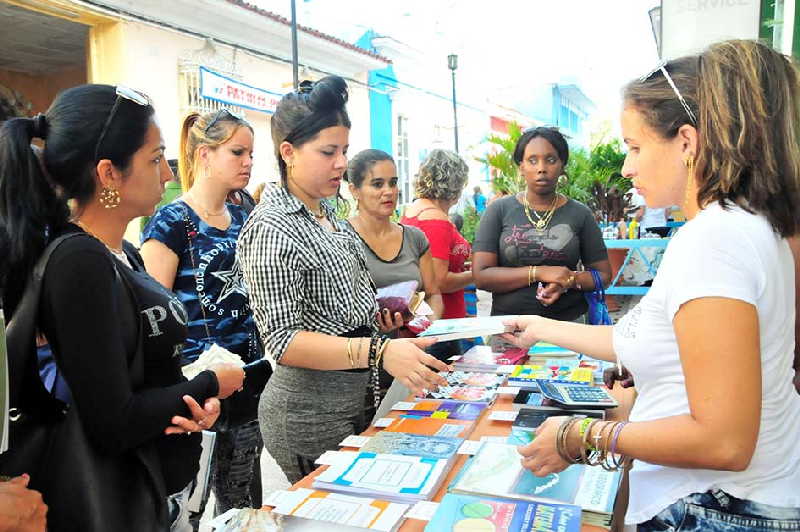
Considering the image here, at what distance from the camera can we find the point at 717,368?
3.10ft

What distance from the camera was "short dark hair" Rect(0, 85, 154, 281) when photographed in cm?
127

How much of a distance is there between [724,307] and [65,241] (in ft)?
4.13

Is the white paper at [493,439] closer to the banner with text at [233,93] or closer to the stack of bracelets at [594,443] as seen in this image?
the stack of bracelets at [594,443]

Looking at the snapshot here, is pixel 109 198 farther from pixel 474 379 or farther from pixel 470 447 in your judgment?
Answer: pixel 474 379

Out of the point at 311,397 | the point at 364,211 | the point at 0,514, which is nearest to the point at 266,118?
the point at 364,211

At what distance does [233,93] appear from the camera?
9.05 meters

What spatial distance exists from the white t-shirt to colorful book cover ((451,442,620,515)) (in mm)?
108

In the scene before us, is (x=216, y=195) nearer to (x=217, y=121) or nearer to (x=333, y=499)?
(x=217, y=121)

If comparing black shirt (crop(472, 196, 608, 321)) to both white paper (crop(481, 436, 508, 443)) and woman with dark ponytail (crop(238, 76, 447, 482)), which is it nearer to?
woman with dark ponytail (crop(238, 76, 447, 482))

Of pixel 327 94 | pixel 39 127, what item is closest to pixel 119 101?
pixel 39 127

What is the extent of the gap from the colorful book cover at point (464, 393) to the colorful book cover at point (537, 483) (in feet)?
1.65

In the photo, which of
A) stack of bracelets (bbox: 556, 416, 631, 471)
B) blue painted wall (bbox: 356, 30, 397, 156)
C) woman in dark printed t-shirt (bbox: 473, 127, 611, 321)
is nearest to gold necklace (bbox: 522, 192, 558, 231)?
woman in dark printed t-shirt (bbox: 473, 127, 611, 321)

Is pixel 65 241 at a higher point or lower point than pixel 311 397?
higher

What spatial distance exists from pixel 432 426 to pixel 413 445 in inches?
7.1
